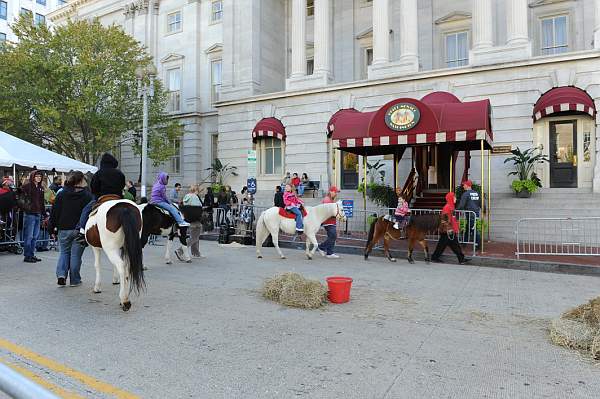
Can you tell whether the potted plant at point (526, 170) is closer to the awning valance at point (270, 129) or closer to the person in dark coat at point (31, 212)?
the awning valance at point (270, 129)

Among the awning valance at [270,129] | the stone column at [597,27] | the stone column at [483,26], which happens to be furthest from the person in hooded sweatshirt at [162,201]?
the stone column at [597,27]

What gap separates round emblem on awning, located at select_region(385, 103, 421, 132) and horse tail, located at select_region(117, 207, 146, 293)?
9272mm

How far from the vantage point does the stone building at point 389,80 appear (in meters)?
17.7

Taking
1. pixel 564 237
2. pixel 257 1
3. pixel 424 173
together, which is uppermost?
pixel 257 1

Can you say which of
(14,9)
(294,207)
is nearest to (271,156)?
(294,207)

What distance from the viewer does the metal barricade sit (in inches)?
461

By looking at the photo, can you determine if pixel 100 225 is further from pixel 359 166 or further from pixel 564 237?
pixel 359 166

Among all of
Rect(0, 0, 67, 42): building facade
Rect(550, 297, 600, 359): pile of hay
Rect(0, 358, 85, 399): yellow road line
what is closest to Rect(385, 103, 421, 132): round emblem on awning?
Rect(550, 297, 600, 359): pile of hay

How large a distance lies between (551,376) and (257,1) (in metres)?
26.3

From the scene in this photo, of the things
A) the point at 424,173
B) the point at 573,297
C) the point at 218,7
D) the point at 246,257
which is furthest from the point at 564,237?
the point at 218,7

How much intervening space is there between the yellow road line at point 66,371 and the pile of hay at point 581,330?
4575 mm

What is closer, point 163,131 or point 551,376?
point 551,376

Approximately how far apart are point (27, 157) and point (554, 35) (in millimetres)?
23106

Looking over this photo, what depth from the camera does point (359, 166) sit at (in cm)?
2239
